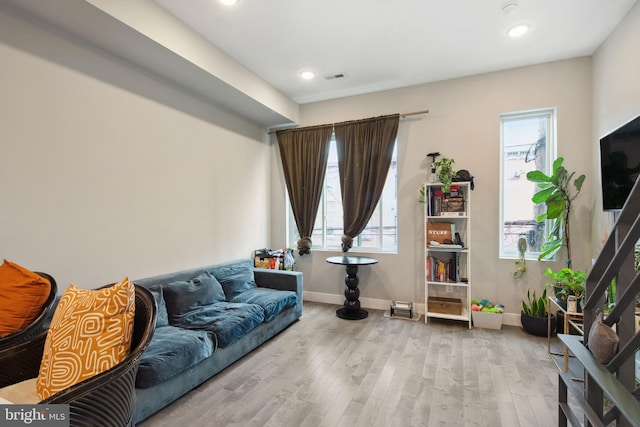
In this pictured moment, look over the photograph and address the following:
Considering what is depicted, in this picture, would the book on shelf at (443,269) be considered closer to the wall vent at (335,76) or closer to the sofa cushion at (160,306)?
the wall vent at (335,76)

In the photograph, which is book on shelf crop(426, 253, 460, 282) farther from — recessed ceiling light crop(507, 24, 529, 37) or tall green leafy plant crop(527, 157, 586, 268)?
recessed ceiling light crop(507, 24, 529, 37)

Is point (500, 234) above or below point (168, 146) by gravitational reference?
below

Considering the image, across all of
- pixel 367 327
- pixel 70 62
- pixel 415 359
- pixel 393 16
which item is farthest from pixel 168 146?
pixel 415 359

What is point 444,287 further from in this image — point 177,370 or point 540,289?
point 177,370

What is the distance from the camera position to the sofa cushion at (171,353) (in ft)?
6.18

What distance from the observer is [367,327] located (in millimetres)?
3551

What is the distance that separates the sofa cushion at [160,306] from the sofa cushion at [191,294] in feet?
0.20

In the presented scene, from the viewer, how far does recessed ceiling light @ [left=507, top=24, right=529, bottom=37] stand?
9.09ft

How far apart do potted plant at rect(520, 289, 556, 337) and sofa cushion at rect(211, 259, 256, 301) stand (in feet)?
10.6

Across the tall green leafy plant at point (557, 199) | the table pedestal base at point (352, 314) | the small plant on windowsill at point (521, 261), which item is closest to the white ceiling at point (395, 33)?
the tall green leafy plant at point (557, 199)

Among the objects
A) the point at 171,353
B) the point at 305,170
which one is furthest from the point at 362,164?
the point at 171,353

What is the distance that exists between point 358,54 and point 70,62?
8.69 ft

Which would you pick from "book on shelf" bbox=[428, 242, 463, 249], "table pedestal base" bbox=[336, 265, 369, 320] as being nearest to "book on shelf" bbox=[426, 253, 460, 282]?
"book on shelf" bbox=[428, 242, 463, 249]

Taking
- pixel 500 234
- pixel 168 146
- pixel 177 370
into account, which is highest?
pixel 168 146
